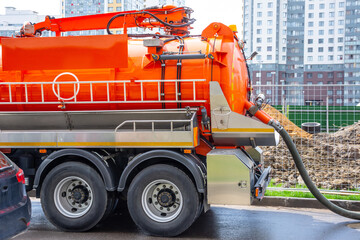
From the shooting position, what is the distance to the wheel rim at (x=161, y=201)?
6691 mm

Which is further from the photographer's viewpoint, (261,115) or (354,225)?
(261,115)

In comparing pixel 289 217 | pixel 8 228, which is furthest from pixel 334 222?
pixel 8 228

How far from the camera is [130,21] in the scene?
8.41 meters

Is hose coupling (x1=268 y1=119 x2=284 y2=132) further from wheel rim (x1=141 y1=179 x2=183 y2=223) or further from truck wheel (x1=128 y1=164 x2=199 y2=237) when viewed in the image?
wheel rim (x1=141 y1=179 x2=183 y2=223)

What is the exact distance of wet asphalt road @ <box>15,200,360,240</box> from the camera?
668 centimetres

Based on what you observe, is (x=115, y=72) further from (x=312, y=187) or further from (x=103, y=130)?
(x=312, y=187)

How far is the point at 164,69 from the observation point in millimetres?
6988

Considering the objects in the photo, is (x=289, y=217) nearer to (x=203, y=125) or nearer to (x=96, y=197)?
(x=203, y=125)

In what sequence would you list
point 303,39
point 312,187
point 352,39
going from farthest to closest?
point 303,39 < point 352,39 < point 312,187

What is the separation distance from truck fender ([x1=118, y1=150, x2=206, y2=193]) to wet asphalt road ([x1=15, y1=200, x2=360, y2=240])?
773mm

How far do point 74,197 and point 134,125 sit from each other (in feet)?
4.76

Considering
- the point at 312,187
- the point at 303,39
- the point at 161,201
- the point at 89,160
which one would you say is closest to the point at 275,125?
the point at 312,187

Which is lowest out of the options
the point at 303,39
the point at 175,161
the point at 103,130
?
the point at 175,161

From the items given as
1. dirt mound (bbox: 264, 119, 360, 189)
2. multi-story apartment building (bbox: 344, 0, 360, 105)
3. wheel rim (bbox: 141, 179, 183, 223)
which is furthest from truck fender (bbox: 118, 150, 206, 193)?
multi-story apartment building (bbox: 344, 0, 360, 105)
